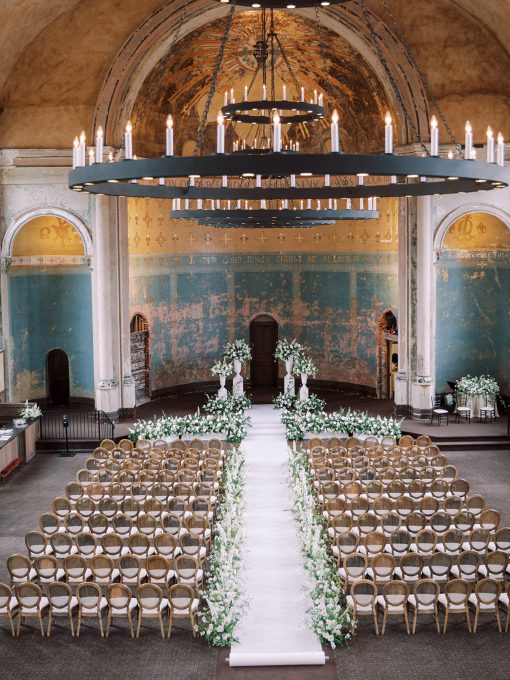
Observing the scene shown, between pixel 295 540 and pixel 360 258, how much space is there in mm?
17139

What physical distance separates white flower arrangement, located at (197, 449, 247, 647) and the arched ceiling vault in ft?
50.2

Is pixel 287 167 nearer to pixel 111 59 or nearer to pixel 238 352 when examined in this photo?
pixel 111 59

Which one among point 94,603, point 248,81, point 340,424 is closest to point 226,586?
point 94,603

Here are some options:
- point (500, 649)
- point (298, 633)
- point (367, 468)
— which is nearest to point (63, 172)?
point (367, 468)

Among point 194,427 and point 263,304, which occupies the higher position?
point 263,304

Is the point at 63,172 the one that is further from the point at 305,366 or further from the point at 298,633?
the point at 298,633

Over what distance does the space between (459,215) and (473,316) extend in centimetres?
394

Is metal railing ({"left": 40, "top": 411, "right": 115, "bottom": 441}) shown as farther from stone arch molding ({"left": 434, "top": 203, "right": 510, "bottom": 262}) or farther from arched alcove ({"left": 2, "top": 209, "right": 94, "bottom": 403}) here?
stone arch molding ({"left": 434, "top": 203, "right": 510, "bottom": 262})

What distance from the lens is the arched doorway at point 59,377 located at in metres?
31.0

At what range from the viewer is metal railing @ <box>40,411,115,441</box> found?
26.7 m

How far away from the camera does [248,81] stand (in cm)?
3259

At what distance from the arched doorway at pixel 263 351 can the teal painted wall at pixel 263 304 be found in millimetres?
423

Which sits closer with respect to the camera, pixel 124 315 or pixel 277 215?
pixel 277 215

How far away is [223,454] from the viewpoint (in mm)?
23141
